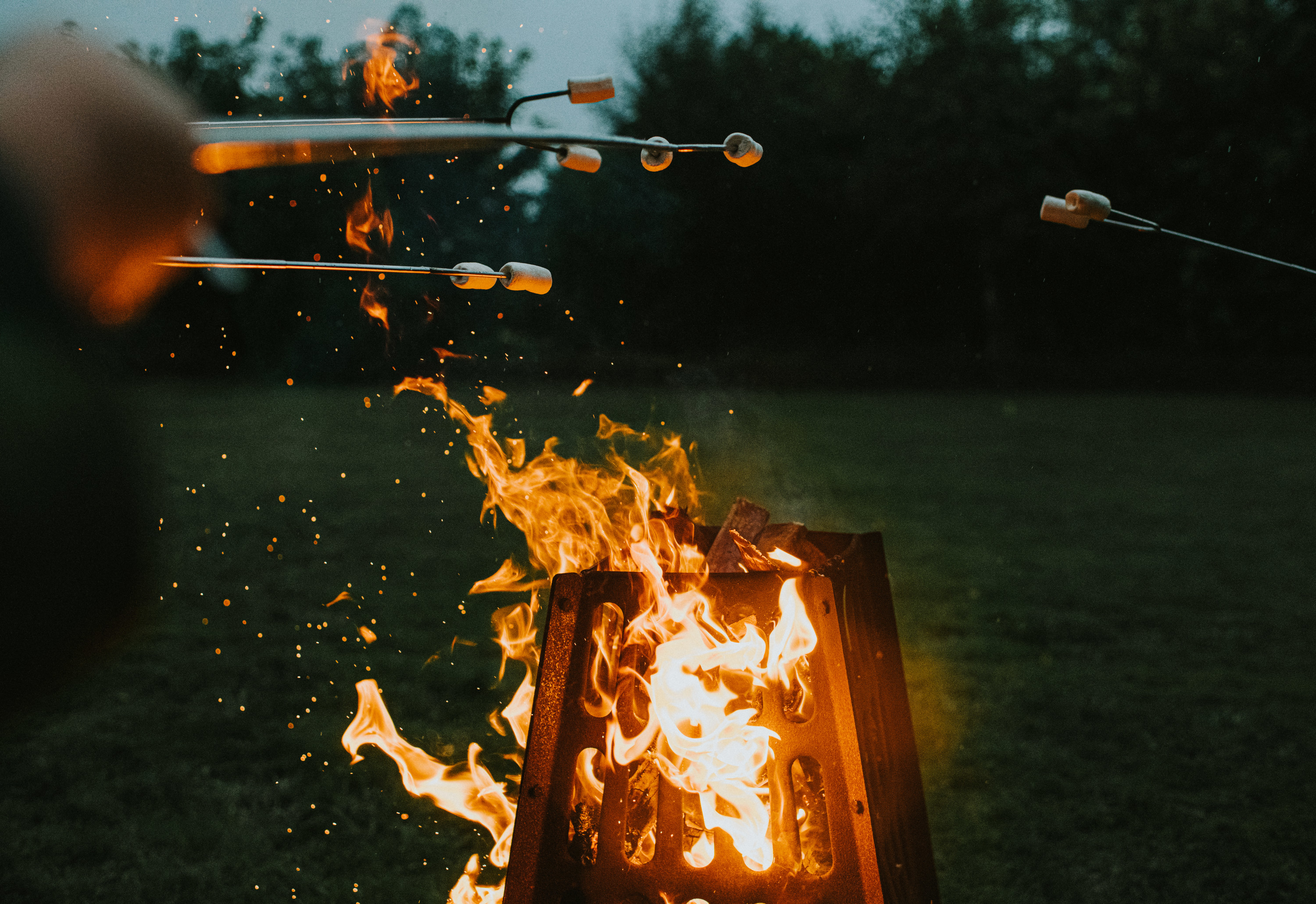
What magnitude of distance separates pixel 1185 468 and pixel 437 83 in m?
8.43

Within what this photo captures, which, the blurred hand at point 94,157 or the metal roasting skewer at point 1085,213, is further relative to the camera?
the metal roasting skewer at point 1085,213

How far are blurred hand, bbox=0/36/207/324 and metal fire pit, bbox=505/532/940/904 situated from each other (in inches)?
40.0

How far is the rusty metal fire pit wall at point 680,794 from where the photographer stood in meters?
1.56

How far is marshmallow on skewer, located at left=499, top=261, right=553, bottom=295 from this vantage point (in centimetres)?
174

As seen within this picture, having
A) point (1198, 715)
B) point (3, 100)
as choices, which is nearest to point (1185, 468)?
point (1198, 715)

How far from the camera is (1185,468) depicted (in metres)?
9.79

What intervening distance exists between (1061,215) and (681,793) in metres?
1.14

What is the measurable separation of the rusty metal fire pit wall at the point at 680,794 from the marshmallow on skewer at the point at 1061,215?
0.72 metres

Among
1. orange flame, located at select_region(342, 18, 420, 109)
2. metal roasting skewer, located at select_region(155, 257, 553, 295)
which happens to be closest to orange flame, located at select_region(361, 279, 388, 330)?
orange flame, located at select_region(342, 18, 420, 109)

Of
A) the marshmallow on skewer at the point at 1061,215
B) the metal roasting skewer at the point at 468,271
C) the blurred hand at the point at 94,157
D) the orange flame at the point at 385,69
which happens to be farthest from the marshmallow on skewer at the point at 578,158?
the orange flame at the point at 385,69

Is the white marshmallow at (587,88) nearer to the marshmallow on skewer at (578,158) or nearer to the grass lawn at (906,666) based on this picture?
the marshmallow on skewer at (578,158)

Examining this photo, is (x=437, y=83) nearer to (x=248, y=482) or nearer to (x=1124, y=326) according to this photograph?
(x=248, y=482)

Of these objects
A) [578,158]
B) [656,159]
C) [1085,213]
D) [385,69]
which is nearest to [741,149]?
[656,159]

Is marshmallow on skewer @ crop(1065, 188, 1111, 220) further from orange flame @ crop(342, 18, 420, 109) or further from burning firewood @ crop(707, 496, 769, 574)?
orange flame @ crop(342, 18, 420, 109)
